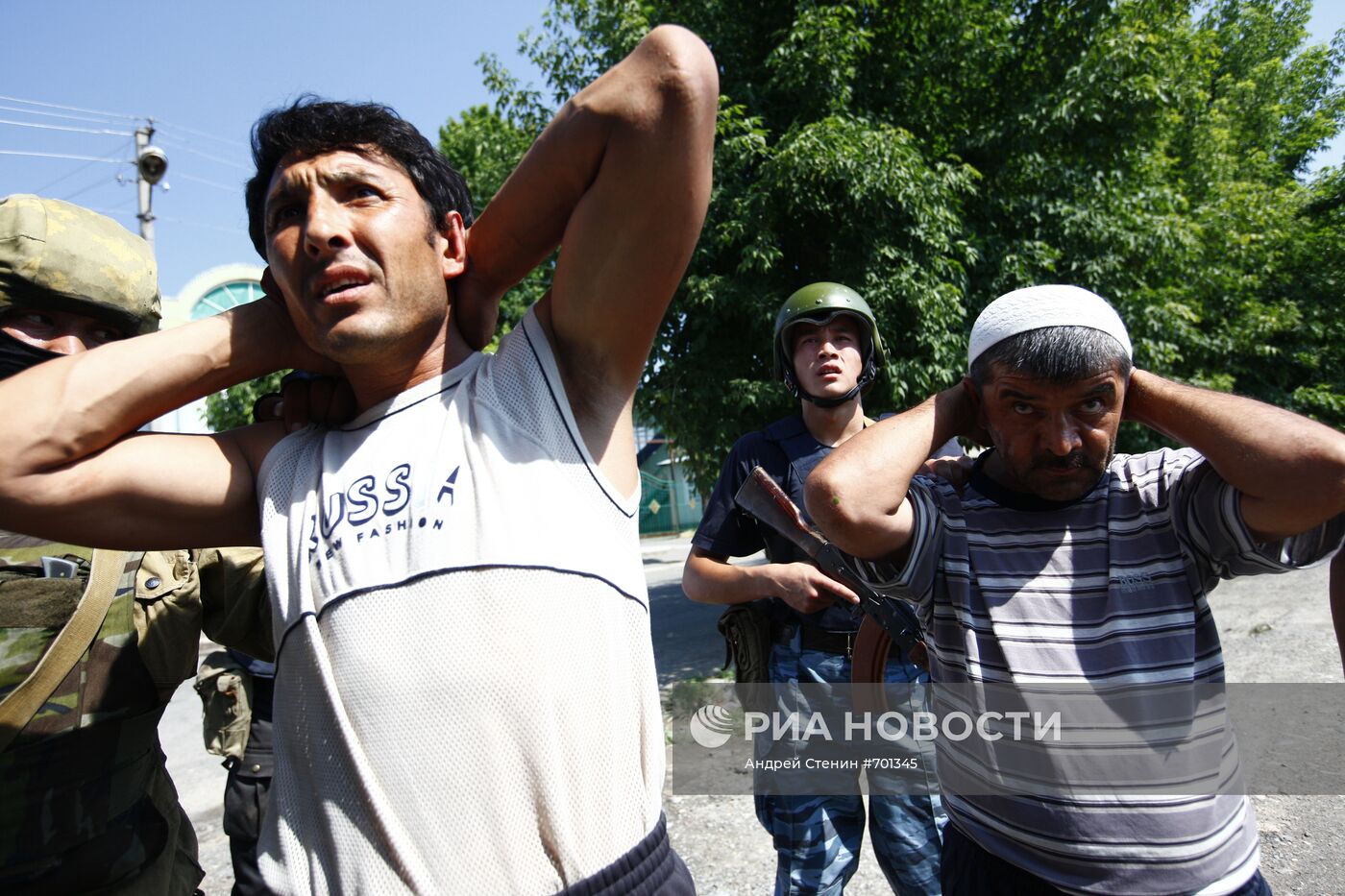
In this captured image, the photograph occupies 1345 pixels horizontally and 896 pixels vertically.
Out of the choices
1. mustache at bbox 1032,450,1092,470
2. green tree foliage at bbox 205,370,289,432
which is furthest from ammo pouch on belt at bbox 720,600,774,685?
green tree foliage at bbox 205,370,289,432

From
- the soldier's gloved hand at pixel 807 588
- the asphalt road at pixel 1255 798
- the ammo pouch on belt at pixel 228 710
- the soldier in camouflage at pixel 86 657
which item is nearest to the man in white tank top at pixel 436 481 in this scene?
the soldier in camouflage at pixel 86 657

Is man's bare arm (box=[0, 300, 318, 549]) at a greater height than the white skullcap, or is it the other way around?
the white skullcap

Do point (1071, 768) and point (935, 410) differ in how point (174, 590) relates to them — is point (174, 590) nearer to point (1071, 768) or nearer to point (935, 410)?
point (935, 410)

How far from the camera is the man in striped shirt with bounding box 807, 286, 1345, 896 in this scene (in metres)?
1.63

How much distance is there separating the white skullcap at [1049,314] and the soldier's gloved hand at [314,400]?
4.25 feet

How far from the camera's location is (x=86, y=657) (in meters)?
1.97

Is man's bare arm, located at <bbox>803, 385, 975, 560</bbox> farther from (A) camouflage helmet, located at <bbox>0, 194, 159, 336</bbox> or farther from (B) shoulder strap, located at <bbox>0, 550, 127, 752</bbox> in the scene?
(A) camouflage helmet, located at <bbox>0, 194, 159, 336</bbox>

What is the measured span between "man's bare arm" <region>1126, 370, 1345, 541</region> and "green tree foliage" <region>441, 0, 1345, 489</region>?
5.28 metres

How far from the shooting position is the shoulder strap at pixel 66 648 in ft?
6.06

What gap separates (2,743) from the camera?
1825mm

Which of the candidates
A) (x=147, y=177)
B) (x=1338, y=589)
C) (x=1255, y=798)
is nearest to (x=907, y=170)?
(x=1255, y=798)

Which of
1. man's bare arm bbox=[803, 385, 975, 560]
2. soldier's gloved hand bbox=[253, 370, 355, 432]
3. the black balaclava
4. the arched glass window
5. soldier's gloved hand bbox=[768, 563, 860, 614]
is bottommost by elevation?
soldier's gloved hand bbox=[768, 563, 860, 614]

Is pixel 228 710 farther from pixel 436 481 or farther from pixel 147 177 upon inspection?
pixel 147 177

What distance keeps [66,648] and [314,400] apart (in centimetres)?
95
